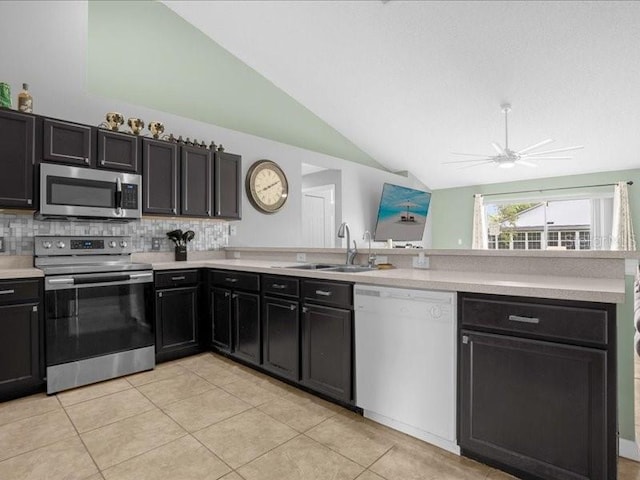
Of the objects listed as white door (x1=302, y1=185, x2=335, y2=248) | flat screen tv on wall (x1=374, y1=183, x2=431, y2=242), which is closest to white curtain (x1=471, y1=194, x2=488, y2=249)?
flat screen tv on wall (x1=374, y1=183, x2=431, y2=242)

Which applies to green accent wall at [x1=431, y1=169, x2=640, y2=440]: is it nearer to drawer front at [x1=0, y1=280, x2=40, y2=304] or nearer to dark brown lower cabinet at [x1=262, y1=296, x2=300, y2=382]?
dark brown lower cabinet at [x1=262, y1=296, x2=300, y2=382]

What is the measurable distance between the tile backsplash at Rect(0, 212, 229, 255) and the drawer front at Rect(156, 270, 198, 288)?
69cm

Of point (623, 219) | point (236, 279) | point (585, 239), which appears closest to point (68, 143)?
point (236, 279)

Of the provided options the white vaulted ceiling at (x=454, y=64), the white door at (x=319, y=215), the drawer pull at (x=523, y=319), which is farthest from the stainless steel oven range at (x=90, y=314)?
the white door at (x=319, y=215)

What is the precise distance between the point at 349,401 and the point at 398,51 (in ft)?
12.6

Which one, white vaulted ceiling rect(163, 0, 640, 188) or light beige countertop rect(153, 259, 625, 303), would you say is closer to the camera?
light beige countertop rect(153, 259, 625, 303)

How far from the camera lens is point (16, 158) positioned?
2.75m

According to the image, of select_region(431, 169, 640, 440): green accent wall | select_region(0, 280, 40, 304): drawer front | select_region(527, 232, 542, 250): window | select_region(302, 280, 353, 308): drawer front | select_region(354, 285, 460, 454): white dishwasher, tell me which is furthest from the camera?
select_region(527, 232, 542, 250): window

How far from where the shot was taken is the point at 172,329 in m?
3.35

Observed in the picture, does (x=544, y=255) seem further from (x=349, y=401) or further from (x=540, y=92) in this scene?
(x=540, y=92)

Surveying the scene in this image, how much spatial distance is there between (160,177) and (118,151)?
0.43m

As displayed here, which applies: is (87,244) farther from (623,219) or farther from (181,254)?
(623,219)

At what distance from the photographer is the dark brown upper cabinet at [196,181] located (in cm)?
376

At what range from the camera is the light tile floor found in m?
1.76
